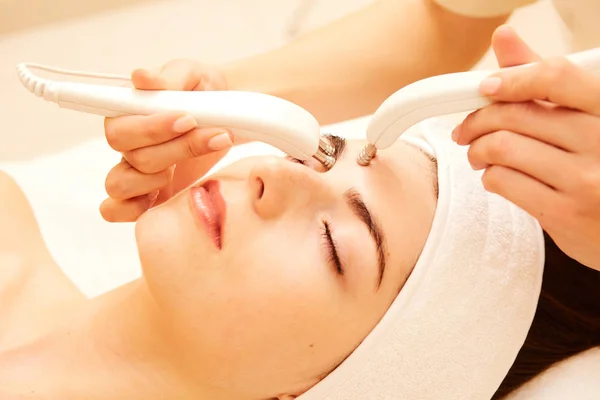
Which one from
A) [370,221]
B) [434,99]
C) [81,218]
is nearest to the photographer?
[434,99]

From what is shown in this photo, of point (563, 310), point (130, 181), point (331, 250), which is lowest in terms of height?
point (563, 310)

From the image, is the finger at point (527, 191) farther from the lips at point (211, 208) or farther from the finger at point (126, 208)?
the finger at point (126, 208)

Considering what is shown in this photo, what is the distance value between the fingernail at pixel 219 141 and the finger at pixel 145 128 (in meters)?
0.03

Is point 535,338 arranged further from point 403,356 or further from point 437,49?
point 437,49

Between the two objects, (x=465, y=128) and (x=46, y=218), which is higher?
(x=465, y=128)

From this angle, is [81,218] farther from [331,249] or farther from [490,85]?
[490,85]

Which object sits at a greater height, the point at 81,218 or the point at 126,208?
the point at 126,208

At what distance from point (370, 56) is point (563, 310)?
23.4 inches

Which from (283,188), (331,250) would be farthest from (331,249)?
(283,188)

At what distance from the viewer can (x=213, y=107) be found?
0.76m

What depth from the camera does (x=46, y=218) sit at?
1.30m

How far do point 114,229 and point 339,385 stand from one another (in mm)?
667

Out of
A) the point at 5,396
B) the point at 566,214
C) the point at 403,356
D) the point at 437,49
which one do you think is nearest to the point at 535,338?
the point at 403,356

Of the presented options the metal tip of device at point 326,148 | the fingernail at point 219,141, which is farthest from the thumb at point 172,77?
the metal tip of device at point 326,148
